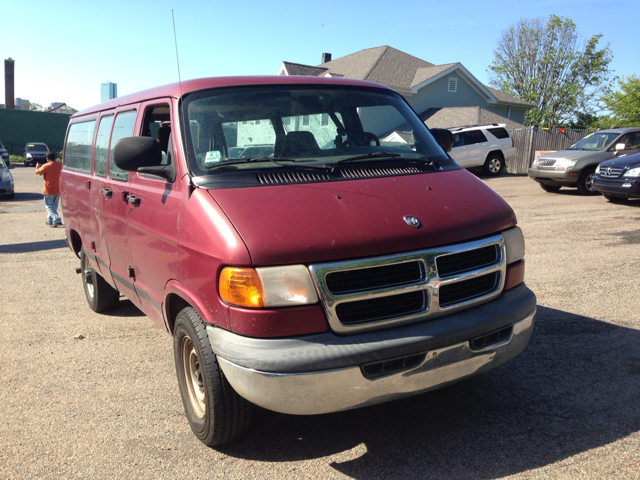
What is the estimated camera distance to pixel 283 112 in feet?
13.2

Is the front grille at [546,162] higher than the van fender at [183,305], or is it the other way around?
the front grille at [546,162]

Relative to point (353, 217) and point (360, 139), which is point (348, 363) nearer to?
point (353, 217)

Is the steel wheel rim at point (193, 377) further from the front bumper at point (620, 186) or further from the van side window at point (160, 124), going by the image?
the front bumper at point (620, 186)

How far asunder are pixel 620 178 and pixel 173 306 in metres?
11.9

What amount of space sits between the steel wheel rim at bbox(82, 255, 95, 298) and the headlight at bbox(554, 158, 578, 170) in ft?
42.3

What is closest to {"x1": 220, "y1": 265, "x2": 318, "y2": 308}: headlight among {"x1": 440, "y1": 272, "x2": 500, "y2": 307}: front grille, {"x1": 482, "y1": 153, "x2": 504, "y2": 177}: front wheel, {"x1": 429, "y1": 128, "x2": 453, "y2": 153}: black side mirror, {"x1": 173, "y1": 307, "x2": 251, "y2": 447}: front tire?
{"x1": 173, "y1": 307, "x2": 251, "y2": 447}: front tire

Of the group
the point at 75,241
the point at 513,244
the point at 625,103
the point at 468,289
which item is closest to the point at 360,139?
the point at 513,244

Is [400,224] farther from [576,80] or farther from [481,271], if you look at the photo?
[576,80]

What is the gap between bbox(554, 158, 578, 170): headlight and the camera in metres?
15.1

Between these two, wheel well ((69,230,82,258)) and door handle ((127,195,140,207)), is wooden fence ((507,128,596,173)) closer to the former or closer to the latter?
wheel well ((69,230,82,258))

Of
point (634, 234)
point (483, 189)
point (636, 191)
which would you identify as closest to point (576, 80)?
point (636, 191)

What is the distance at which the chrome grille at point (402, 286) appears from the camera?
9.48 feet

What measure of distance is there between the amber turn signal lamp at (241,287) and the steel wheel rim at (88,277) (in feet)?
12.1

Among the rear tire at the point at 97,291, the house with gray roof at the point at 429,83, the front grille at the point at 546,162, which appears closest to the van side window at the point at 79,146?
the rear tire at the point at 97,291
